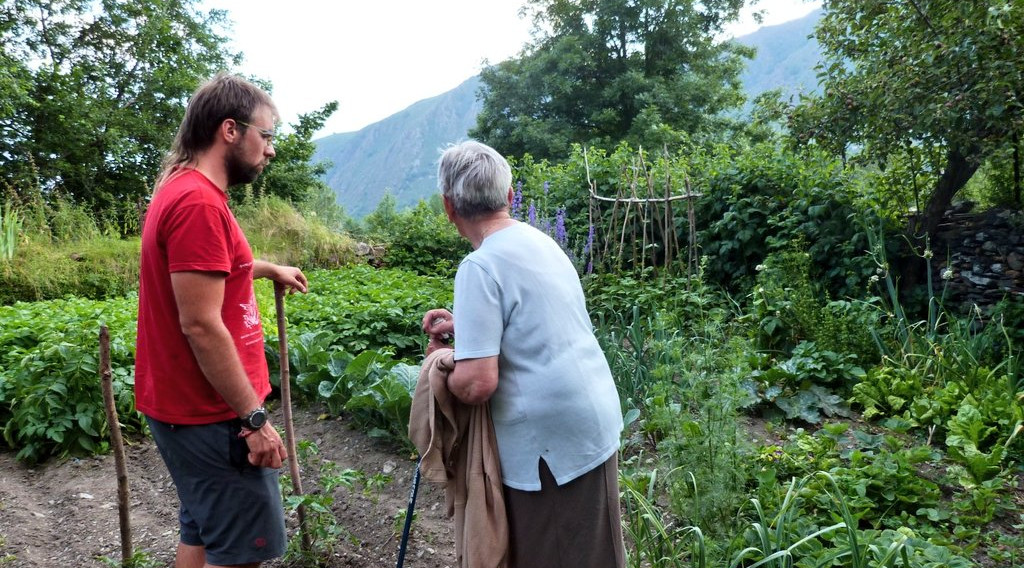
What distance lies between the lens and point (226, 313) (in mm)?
1838

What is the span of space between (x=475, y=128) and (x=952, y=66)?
2195cm

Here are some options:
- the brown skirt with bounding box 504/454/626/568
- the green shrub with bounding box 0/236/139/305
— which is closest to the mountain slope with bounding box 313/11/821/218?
the green shrub with bounding box 0/236/139/305

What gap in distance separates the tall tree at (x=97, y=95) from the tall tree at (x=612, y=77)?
1007 centimetres

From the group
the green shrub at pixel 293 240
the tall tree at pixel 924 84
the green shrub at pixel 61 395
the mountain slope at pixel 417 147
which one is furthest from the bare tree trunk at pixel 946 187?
the mountain slope at pixel 417 147

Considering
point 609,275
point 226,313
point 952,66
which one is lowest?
point 609,275

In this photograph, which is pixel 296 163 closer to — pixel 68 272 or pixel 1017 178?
pixel 68 272

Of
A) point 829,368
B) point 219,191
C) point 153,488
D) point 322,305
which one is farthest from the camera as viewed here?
point 322,305

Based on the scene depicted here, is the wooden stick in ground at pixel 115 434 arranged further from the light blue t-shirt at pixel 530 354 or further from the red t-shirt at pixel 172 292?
the light blue t-shirt at pixel 530 354

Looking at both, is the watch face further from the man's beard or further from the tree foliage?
the tree foliage

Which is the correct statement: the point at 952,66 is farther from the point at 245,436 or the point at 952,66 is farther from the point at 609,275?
the point at 245,436

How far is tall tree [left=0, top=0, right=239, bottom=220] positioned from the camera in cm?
1432

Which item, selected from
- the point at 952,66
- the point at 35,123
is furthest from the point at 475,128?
the point at 952,66

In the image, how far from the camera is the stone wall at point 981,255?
17.2 feet

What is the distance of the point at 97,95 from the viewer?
16.4m
